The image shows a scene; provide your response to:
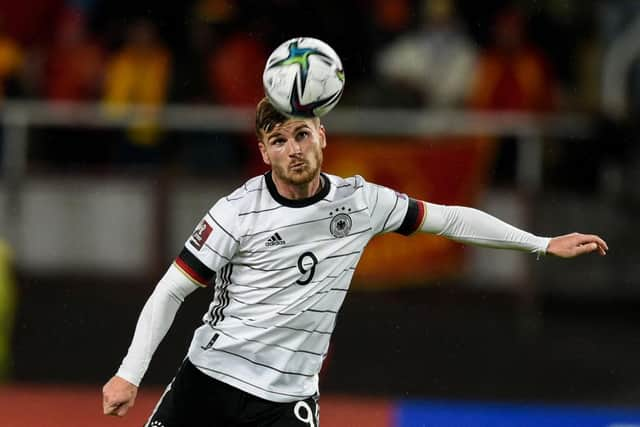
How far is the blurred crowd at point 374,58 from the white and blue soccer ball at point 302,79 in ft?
18.5

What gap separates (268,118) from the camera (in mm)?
5289

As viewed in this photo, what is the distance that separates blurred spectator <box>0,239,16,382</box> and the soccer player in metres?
5.13

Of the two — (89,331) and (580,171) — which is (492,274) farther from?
(89,331)

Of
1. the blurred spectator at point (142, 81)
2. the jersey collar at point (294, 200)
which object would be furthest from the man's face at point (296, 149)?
the blurred spectator at point (142, 81)

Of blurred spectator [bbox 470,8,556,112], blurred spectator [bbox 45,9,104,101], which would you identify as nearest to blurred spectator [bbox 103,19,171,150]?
blurred spectator [bbox 45,9,104,101]

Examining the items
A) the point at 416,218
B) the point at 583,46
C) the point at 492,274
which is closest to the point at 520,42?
the point at 583,46

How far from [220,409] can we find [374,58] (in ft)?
21.6

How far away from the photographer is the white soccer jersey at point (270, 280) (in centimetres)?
533

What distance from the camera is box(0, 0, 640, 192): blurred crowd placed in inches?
444

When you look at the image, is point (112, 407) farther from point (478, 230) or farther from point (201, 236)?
point (478, 230)

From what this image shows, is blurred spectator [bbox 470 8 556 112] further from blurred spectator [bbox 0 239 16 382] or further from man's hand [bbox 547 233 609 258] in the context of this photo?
man's hand [bbox 547 233 609 258]

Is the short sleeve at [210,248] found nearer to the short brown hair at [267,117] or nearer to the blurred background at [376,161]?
the short brown hair at [267,117]

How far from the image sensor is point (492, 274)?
36.9 ft

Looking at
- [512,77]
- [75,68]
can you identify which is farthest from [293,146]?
[75,68]
